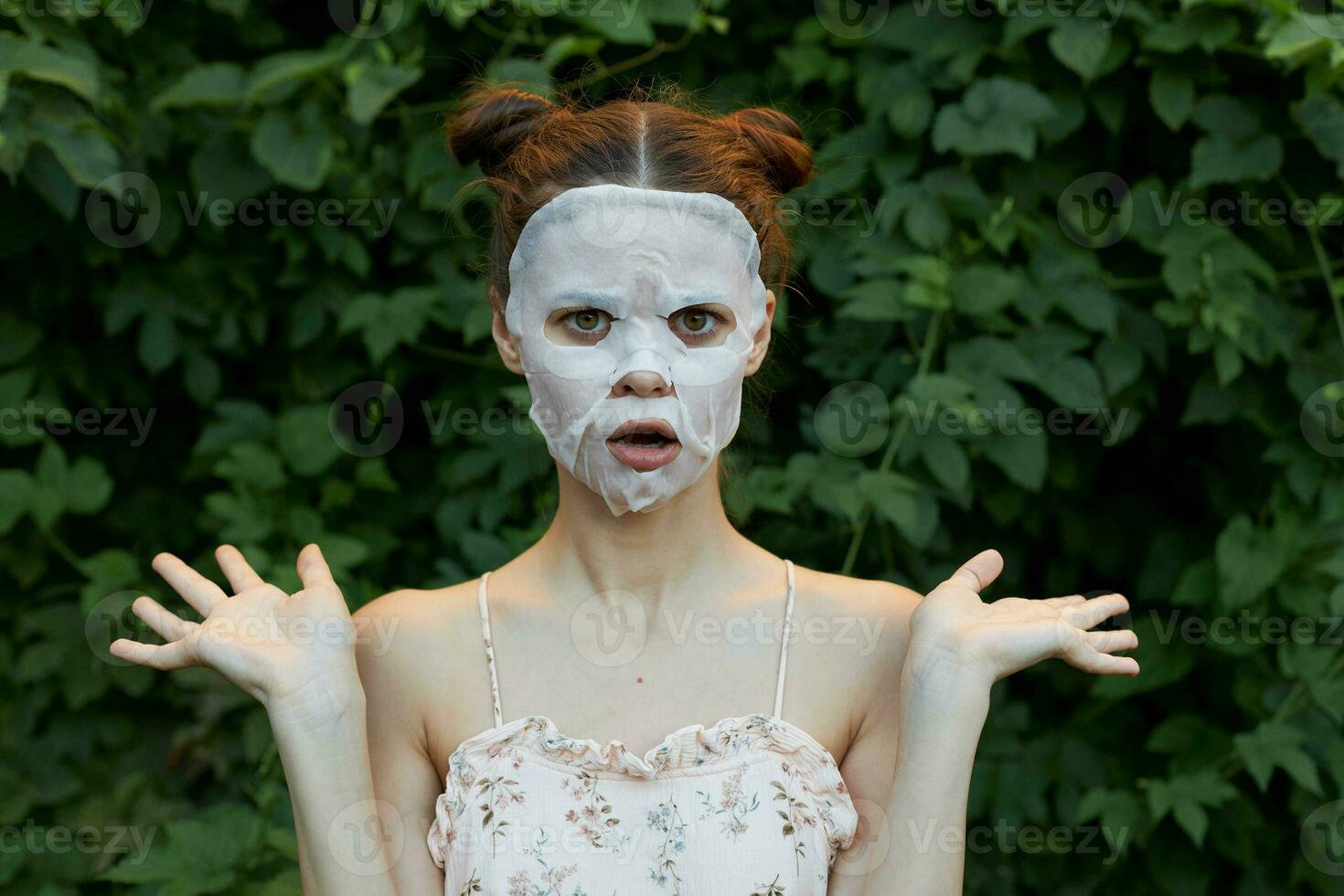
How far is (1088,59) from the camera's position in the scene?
228 centimetres

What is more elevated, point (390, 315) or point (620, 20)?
point (620, 20)

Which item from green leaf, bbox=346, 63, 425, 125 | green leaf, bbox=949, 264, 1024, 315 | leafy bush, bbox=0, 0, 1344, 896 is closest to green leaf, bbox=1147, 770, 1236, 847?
leafy bush, bbox=0, 0, 1344, 896

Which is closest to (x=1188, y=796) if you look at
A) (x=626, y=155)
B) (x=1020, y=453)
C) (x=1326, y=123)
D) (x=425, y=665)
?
(x=1020, y=453)

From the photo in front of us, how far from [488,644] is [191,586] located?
0.34 metres

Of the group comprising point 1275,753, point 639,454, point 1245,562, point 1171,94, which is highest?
point 1171,94

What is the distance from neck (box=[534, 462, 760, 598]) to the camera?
1563 millimetres

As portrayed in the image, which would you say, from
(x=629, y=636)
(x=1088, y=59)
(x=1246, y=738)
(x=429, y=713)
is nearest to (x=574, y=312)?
(x=629, y=636)

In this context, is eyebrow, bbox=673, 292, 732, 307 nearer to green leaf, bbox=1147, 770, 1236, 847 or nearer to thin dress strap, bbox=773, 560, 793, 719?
thin dress strap, bbox=773, 560, 793, 719

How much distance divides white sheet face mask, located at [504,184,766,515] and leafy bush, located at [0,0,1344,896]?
2.67 feet

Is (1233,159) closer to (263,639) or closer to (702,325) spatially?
(702,325)

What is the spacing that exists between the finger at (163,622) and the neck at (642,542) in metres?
0.43

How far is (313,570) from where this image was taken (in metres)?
1.49

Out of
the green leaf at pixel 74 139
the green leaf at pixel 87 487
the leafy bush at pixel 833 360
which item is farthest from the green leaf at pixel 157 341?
the green leaf at pixel 74 139

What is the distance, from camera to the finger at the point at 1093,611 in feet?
4.54
